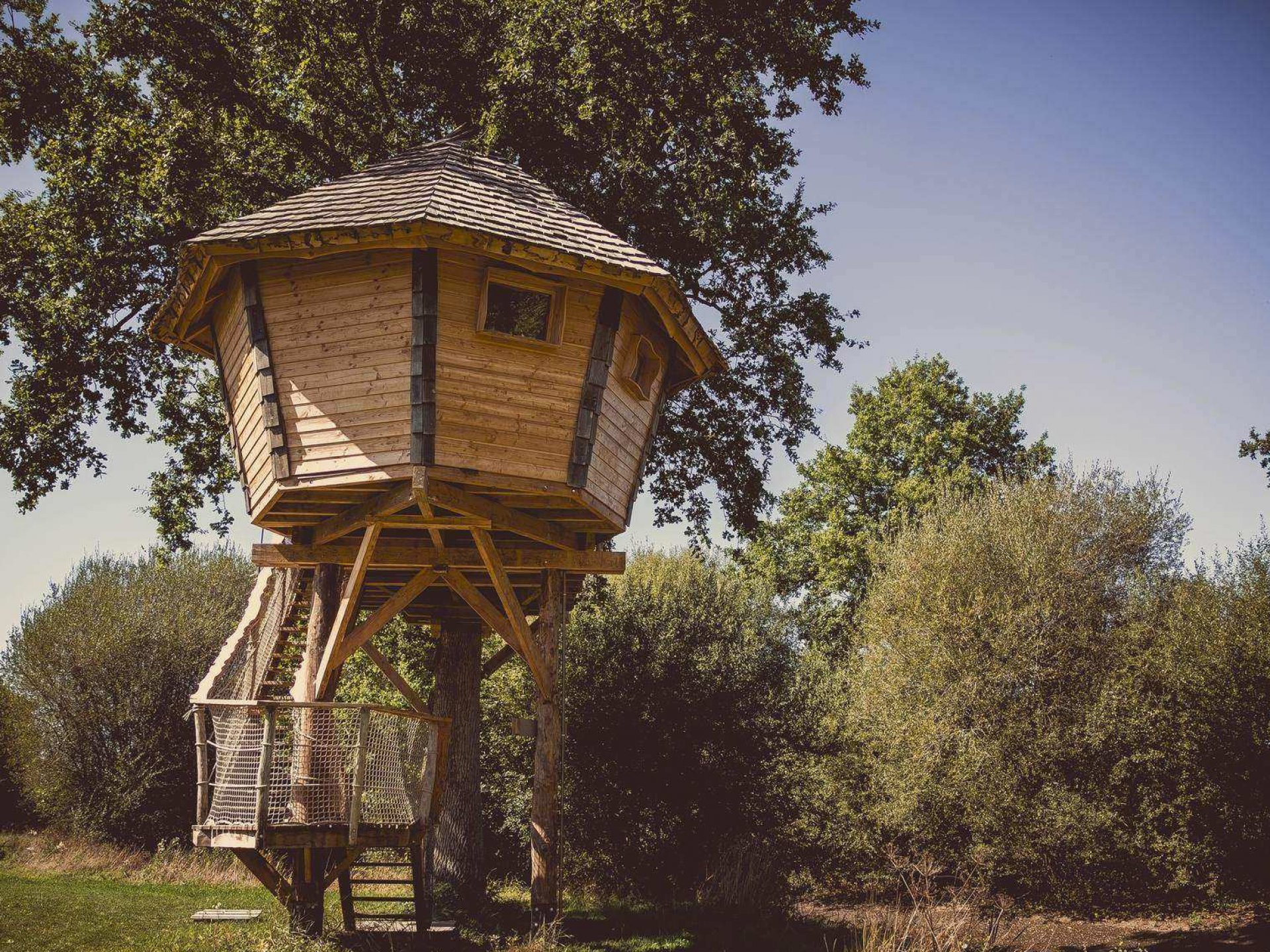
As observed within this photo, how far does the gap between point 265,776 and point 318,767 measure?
1.12 metres

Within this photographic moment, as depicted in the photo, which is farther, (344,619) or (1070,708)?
(1070,708)

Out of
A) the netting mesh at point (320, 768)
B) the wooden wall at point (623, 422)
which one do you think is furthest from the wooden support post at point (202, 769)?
the wooden wall at point (623, 422)

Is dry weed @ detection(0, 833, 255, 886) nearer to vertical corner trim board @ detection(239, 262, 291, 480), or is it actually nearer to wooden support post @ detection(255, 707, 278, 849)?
wooden support post @ detection(255, 707, 278, 849)

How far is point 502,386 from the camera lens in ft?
36.2

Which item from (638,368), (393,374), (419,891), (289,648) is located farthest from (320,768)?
(638,368)

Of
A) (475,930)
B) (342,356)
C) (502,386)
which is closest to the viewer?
(342,356)

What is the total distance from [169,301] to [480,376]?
4564 mm

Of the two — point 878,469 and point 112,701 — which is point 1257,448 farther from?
point 112,701

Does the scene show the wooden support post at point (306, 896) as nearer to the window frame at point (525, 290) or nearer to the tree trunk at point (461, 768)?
the tree trunk at point (461, 768)

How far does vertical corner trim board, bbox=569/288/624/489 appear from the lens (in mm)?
11375

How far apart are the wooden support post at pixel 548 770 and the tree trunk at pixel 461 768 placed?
4.10 meters

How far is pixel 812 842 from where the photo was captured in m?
23.1

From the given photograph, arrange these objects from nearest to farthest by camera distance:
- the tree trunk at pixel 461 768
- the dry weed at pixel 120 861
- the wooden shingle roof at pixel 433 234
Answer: the wooden shingle roof at pixel 433 234 < the tree trunk at pixel 461 768 < the dry weed at pixel 120 861

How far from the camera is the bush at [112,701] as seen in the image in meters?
28.8
